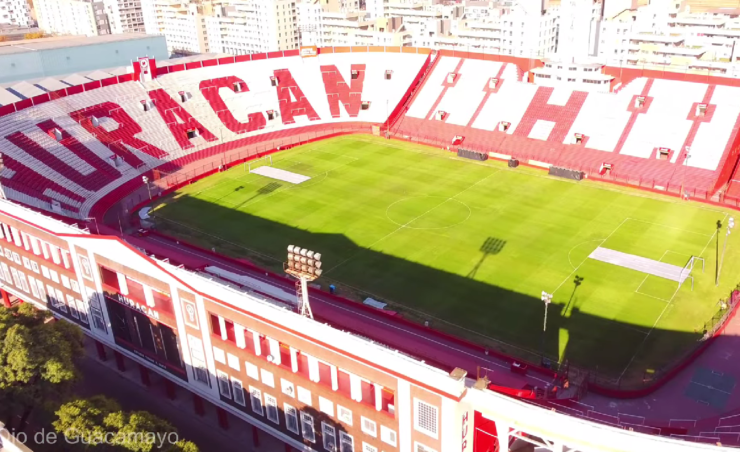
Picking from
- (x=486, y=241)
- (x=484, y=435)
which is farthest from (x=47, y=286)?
(x=486, y=241)

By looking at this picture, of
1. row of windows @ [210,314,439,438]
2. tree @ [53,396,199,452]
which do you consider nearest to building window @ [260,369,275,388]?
row of windows @ [210,314,439,438]

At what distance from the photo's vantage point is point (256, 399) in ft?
124

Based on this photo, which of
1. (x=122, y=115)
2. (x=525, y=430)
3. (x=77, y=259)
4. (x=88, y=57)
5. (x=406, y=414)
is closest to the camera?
(x=525, y=430)

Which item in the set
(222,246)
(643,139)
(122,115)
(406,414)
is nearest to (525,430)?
(406,414)

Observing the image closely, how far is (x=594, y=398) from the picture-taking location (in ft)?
133

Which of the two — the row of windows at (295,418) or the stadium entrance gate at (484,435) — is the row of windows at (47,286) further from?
the stadium entrance gate at (484,435)

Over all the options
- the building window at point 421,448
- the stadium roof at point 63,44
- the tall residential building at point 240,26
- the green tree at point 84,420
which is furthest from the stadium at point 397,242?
the tall residential building at point 240,26

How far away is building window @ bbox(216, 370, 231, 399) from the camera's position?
38.9 m

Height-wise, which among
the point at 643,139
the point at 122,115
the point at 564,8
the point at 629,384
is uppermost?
the point at 564,8

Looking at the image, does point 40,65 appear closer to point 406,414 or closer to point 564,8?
point 564,8

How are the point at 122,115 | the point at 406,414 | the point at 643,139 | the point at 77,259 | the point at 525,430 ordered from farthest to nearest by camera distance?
the point at 122,115
the point at 643,139
the point at 77,259
the point at 406,414
the point at 525,430

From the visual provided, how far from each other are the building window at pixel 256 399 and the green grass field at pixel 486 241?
1661 cm

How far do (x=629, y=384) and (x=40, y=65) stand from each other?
407 feet

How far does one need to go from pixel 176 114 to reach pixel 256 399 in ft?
215
